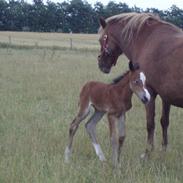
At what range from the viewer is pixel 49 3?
72.6m

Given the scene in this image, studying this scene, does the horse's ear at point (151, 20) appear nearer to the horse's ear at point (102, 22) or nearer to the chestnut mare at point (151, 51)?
the chestnut mare at point (151, 51)

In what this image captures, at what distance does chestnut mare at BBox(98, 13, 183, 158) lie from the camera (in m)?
5.93

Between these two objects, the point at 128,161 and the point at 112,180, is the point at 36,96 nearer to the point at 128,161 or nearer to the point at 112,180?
the point at 128,161

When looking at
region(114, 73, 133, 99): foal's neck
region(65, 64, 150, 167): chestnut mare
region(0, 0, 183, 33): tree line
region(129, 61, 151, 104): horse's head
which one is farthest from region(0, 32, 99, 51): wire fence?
region(129, 61, 151, 104): horse's head

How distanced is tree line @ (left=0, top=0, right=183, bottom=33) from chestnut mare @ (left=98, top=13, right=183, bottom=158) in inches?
2352

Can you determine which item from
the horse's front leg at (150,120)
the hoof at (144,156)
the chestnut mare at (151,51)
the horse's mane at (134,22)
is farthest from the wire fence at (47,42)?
the hoof at (144,156)

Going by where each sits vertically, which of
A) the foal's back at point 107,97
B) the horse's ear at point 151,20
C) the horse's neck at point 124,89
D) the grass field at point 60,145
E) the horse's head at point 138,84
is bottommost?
the grass field at point 60,145

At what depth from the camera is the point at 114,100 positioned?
19.0 ft

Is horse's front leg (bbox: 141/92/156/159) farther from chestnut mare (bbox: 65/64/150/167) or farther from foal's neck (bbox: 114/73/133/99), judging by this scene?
foal's neck (bbox: 114/73/133/99)

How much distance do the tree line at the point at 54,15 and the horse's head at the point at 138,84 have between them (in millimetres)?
61512

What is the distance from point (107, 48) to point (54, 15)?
206 feet

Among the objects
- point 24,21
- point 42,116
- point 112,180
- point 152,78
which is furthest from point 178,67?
point 24,21

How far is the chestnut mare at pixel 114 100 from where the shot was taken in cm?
548

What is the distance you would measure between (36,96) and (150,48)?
5007 mm
